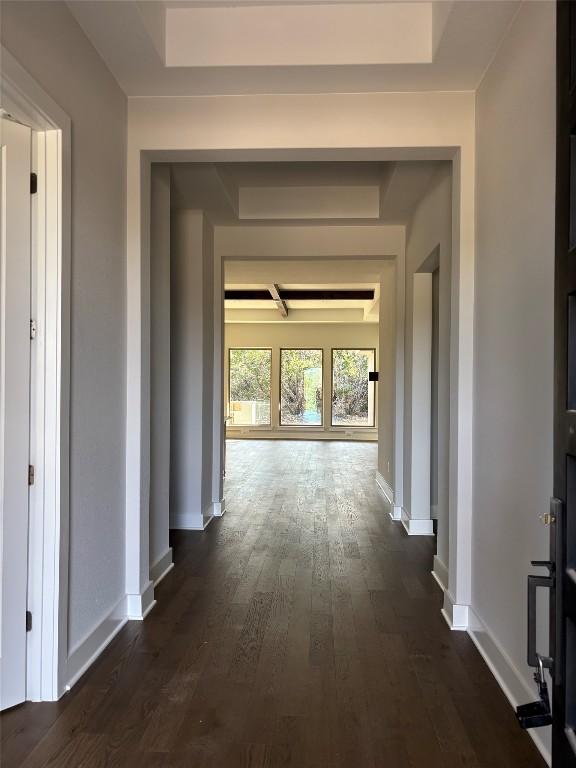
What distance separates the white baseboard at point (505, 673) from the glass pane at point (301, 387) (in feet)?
35.8

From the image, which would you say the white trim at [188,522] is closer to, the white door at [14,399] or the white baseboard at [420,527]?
the white baseboard at [420,527]

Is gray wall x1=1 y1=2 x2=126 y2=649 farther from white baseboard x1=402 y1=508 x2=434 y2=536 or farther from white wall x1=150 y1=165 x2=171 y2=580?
white baseboard x1=402 y1=508 x2=434 y2=536

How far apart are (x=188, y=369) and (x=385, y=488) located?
2937mm

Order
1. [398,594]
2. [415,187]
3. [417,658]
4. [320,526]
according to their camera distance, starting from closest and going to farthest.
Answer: [417,658] → [398,594] → [415,187] → [320,526]

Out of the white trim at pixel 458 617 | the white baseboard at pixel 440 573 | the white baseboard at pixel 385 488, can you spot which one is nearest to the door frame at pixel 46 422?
the white trim at pixel 458 617

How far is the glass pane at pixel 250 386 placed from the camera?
13820 millimetres

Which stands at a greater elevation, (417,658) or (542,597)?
(542,597)

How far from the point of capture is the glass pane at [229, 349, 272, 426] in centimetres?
1382

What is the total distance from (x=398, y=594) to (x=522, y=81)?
286 cm

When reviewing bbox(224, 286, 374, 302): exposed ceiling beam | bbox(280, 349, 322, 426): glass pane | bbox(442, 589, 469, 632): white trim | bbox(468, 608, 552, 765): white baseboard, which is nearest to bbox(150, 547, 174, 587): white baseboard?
bbox(442, 589, 469, 632): white trim

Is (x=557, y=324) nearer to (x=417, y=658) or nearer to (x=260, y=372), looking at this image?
(x=417, y=658)

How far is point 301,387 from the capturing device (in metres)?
13.8

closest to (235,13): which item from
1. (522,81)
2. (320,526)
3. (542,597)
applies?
(522,81)

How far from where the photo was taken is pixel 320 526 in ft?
16.7
